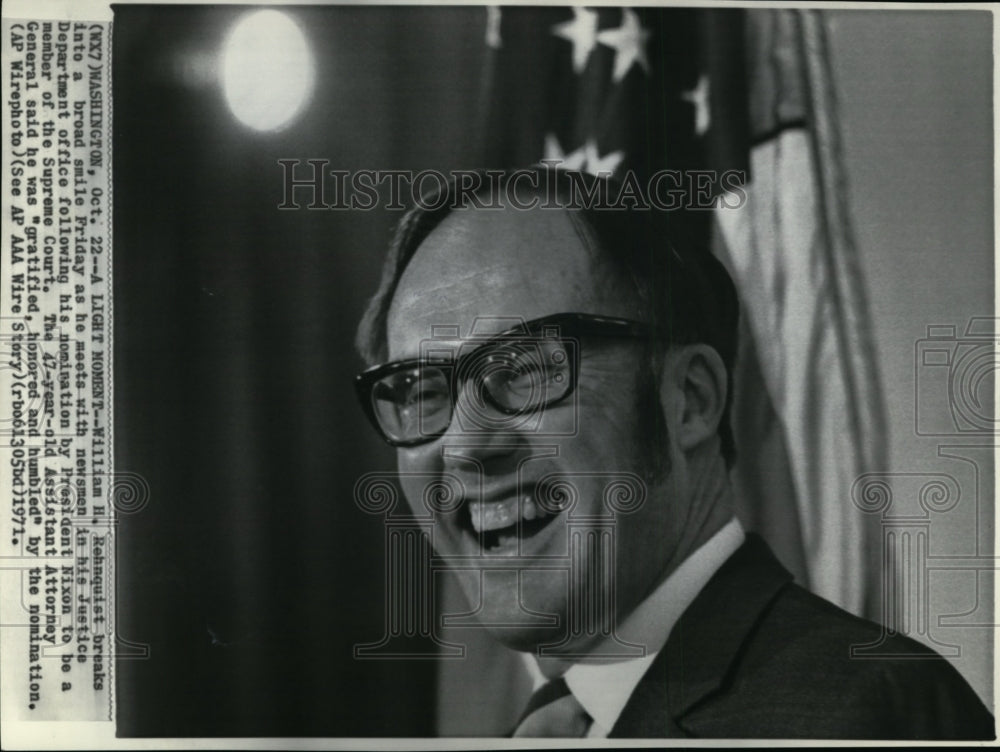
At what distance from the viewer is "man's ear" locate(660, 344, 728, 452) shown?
2318mm

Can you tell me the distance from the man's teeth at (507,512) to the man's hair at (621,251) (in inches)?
17.5

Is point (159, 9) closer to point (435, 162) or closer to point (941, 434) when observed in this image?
point (435, 162)

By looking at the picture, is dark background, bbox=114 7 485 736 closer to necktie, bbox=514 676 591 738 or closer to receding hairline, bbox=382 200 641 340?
receding hairline, bbox=382 200 641 340

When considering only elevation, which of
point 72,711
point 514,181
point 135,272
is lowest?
point 72,711

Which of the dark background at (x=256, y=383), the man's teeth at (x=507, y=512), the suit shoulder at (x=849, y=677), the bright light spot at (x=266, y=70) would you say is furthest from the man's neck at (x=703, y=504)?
the bright light spot at (x=266, y=70)

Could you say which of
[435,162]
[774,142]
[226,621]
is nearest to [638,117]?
[774,142]

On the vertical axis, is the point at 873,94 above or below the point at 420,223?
above

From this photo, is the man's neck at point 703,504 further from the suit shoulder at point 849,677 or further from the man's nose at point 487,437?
the man's nose at point 487,437

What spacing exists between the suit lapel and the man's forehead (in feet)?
2.27

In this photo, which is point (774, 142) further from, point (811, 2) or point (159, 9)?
point (159, 9)

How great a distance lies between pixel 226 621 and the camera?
236 centimetres

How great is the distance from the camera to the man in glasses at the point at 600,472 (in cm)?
231

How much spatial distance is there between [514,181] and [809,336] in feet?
2.67

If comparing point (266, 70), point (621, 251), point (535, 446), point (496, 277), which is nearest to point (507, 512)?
point (535, 446)
